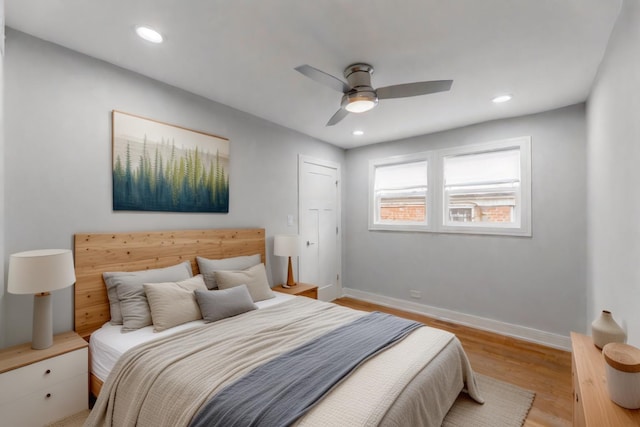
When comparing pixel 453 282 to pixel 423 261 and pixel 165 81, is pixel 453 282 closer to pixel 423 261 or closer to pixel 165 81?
pixel 423 261

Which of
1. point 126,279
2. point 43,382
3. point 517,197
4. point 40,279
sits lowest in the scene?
point 43,382

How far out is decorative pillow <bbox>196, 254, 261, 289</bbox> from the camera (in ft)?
9.39

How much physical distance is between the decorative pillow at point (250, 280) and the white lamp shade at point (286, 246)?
0.50m

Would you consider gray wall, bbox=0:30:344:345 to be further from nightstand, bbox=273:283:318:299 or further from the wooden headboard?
nightstand, bbox=273:283:318:299

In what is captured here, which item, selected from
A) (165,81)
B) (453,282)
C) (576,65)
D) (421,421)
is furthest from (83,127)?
(453,282)

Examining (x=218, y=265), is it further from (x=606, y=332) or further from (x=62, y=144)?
(x=606, y=332)

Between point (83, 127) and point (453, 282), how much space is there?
14.2ft

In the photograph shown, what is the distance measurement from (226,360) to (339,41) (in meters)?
2.19

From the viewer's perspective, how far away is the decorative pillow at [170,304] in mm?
2199

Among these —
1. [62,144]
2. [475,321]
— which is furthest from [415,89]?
[475,321]

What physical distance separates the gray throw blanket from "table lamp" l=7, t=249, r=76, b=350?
1.31 meters

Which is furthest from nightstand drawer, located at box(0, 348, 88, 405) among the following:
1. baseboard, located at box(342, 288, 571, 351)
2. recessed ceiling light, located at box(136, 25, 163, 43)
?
baseboard, located at box(342, 288, 571, 351)

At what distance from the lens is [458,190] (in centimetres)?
400

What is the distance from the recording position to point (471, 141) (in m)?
3.85
